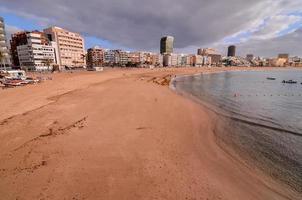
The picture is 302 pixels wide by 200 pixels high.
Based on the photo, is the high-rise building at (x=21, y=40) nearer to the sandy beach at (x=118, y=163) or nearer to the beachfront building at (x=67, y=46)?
the beachfront building at (x=67, y=46)

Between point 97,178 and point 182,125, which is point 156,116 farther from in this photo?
point 97,178

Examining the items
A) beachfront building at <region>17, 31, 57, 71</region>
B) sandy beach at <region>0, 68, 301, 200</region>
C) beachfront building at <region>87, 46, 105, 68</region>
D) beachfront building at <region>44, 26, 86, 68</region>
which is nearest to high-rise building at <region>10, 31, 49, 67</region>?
beachfront building at <region>17, 31, 57, 71</region>

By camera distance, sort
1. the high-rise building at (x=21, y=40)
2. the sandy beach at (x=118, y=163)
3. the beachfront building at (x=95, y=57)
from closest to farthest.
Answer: the sandy beach at (x=118, y=163), the high-rise building at (x=21, y=40), the beachfront building at (x=95, y=57)

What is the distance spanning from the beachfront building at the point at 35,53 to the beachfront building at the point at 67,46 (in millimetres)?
13494

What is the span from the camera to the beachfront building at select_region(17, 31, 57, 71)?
298 feet

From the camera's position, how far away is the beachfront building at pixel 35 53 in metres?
90.8

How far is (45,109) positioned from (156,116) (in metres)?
9.83

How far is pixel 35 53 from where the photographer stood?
91.2m

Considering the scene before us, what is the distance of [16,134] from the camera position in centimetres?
1048

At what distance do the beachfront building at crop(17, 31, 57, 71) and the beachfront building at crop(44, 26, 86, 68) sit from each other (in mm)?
13494

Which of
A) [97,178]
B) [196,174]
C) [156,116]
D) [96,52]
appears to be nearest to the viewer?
[97,178]

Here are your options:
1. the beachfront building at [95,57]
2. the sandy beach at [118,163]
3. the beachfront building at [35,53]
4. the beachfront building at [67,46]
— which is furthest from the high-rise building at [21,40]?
the sandy beach at [118,163]

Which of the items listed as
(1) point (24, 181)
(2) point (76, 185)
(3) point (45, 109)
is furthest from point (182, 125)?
(3) point (45, 109)

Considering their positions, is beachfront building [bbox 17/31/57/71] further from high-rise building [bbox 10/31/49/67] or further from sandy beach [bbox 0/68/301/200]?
sandy beach [bbox 0/68/301/200]
